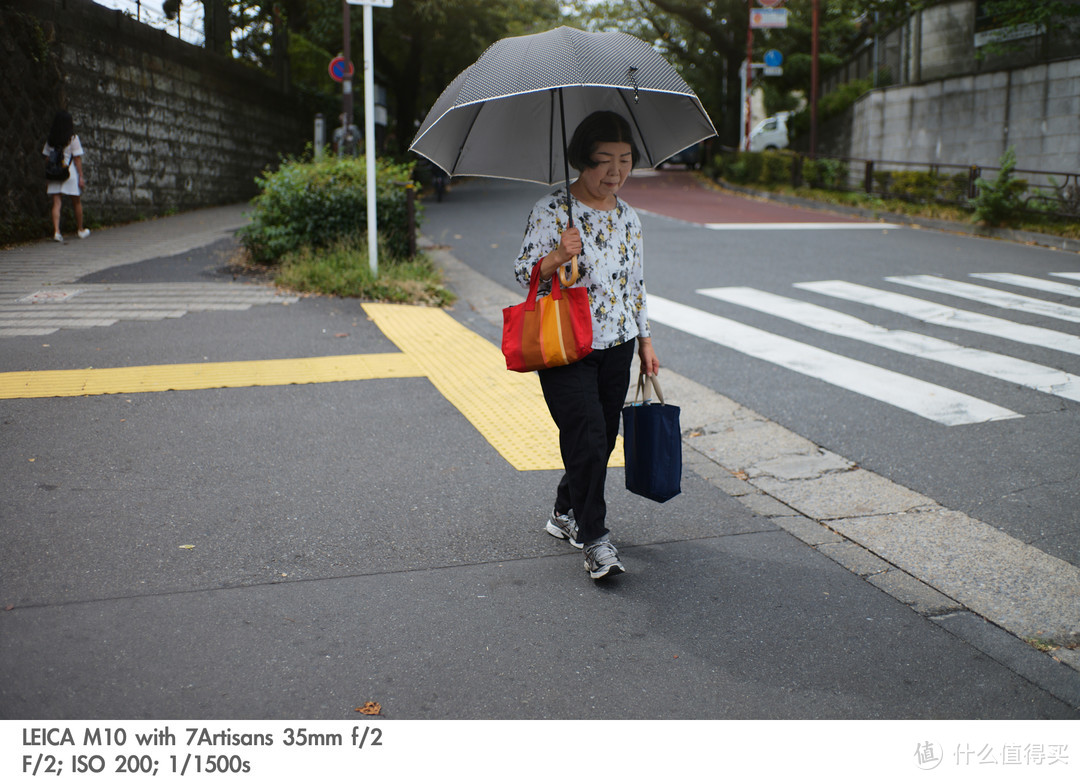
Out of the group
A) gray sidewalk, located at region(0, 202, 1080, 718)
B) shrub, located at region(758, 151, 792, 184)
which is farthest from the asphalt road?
shrub, located at region(758, 151, 792, 184)

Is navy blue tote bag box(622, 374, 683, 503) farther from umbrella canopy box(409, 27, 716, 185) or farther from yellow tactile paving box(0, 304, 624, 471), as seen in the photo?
yellow tactile paving box(0, 304, 624, 471)

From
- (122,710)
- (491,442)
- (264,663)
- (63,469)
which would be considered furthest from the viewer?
(491,442)

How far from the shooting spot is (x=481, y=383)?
676 cm

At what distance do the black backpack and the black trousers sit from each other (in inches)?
441

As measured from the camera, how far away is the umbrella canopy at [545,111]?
11.5ft

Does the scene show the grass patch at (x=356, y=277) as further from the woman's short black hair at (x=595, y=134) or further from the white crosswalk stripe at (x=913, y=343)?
the woman's short black hair at (x=595, y=134)

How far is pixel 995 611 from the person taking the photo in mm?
3561

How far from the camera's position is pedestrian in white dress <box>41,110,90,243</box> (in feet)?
41.6

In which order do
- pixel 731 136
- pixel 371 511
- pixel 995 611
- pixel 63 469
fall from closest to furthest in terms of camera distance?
1. pixel 995 611
2. pixel 371 511
3. pixel 63 469
4. pixel 731 136

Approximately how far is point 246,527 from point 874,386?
457 cm

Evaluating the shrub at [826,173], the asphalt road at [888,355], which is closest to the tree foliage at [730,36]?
the shrub at [826,173]

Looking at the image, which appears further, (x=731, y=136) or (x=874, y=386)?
(x=731, y=136)

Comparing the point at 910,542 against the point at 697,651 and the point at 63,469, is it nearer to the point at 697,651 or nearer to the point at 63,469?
the point at 697,651

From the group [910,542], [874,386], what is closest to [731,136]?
[874,386]
